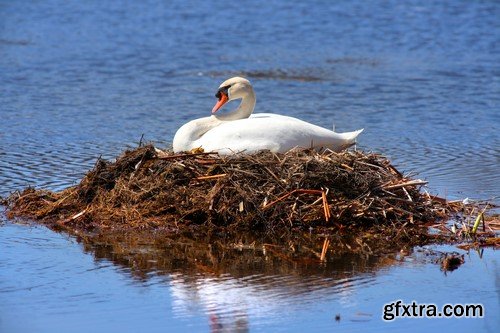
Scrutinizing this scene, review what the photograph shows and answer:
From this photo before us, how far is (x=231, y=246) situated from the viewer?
26.3ft

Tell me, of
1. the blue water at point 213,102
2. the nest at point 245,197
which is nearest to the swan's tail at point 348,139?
the nest at point 245,197

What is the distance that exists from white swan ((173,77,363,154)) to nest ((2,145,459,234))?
0.16 metres

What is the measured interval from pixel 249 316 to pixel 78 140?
6.08 metres

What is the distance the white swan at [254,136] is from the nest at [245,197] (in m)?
0.16

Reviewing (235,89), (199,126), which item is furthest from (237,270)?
(235,89)

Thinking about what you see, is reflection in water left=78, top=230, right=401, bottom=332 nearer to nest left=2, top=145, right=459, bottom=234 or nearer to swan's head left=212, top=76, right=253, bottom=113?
nest left=2, top=145, right=459, bottom=234

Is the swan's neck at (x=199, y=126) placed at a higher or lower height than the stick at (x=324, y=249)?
higher

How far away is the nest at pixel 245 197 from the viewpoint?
8.43 m

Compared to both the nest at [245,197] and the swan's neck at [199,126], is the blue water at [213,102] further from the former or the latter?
the swan's neck at [199,126]

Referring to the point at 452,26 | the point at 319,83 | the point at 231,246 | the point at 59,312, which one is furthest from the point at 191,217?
the point at 452,26

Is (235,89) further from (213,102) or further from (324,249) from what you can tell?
(213,102)

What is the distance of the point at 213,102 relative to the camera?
14.3 meters

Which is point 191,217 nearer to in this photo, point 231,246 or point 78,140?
point 231,246

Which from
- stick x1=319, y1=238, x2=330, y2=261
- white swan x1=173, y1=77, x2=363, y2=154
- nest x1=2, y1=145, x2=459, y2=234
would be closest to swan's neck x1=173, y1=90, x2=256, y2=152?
white swan x1=173, y1=77, x2=363, y2=154
